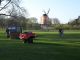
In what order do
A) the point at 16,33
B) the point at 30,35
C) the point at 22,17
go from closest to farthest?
the point at 30,35 → the point at 16,33 → the point at 22,17

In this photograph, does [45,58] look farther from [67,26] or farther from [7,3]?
[67,26]

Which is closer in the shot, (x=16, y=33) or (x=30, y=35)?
(x=30, y=35)

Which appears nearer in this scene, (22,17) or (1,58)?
(1,58)

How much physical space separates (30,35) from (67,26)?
113 m

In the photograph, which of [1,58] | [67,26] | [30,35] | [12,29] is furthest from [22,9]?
[67,26]

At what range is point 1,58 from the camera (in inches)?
798

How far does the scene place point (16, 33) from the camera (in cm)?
4909

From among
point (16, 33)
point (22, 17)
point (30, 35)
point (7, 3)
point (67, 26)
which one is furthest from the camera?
point (67, 26)

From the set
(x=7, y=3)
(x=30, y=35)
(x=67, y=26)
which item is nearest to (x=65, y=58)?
(x=30, y=35)

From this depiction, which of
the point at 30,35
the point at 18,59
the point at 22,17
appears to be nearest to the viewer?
the point at 18,59

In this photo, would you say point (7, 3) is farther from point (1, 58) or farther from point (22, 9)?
point (1, 58)

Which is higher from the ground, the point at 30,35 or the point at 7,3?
the point at 7,3

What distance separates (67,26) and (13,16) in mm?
89864

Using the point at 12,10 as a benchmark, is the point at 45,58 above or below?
below
